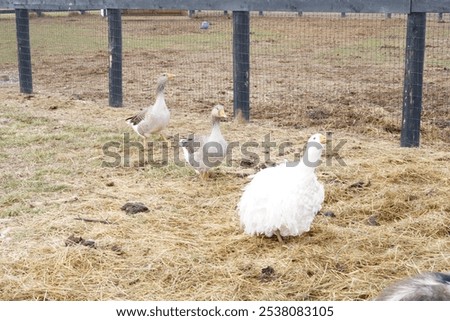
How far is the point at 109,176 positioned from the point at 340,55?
35.6 feet

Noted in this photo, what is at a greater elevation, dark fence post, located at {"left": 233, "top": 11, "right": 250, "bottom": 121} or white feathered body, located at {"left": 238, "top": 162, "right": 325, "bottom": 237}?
dark fence post, located at {"left": 233, "top": 11, "right": 250, "bottom": 121}

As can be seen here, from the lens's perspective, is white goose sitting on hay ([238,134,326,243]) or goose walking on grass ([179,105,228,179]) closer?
white goose sitting on hay ([238,134,326,243])

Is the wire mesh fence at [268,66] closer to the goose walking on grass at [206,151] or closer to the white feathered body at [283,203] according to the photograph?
the goose walking on grass at [206,151]

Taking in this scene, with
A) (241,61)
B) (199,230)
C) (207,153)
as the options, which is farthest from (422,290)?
(241,61)

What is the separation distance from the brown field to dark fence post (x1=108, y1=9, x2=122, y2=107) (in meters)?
0.26

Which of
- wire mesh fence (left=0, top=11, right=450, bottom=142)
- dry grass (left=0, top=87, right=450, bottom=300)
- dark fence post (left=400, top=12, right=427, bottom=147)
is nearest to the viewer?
dry grass (left=0, top=87, right=450, bottom=300)

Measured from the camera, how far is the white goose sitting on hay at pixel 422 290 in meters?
3.00

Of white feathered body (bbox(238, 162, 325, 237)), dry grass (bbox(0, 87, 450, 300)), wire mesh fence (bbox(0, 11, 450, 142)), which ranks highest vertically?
wire mesh fence (bbox(0, 11, 450, 142))

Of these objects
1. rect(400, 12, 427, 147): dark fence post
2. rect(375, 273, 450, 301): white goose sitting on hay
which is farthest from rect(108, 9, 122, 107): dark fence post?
rect(375, 273, 450, 301): white goose sitting on hay

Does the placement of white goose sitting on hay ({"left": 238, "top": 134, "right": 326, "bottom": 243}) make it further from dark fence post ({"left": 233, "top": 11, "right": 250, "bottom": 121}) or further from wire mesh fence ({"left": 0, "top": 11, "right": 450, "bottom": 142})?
dark fence post ({"left": 233, "top": 11, "right": 250, "bottom": 121})

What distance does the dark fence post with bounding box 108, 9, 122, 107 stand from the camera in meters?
10.7

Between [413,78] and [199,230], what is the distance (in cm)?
364

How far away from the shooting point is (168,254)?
4625mm
